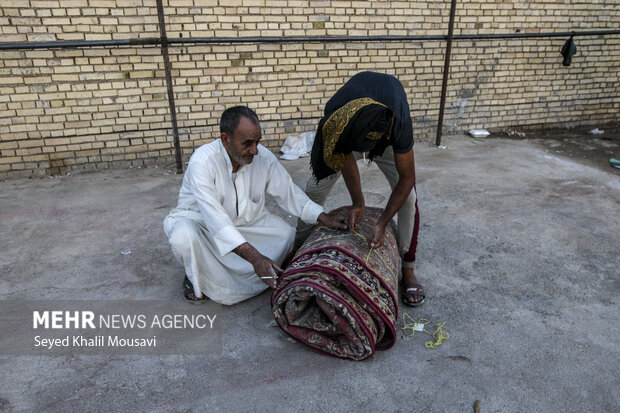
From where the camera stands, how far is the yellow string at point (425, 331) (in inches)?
108

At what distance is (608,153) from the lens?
672 cm

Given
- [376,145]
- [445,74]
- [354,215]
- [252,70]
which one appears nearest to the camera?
[376,145]

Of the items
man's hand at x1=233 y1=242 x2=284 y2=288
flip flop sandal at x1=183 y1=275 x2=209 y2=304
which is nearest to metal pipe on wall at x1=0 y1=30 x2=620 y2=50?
flip flop sandal at x1=183 y1=275 x2=209 y2=304

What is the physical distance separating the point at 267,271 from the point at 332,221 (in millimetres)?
589

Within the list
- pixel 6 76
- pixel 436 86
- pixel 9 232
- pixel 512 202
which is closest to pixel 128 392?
pixel 9 232

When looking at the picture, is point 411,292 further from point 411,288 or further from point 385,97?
point 385,97

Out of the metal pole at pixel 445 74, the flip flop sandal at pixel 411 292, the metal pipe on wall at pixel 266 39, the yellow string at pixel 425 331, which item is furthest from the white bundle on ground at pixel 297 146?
the yellow string at pixel 425 331

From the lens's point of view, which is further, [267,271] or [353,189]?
[353,189]

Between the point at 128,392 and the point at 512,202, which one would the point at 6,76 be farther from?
the point at 512,202

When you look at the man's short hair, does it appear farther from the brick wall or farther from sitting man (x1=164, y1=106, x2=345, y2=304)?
the brick wall

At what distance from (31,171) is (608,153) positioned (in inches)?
305

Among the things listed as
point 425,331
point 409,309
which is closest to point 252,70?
point 409,309

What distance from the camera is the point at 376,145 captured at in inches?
104

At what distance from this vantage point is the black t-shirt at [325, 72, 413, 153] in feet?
8.80
